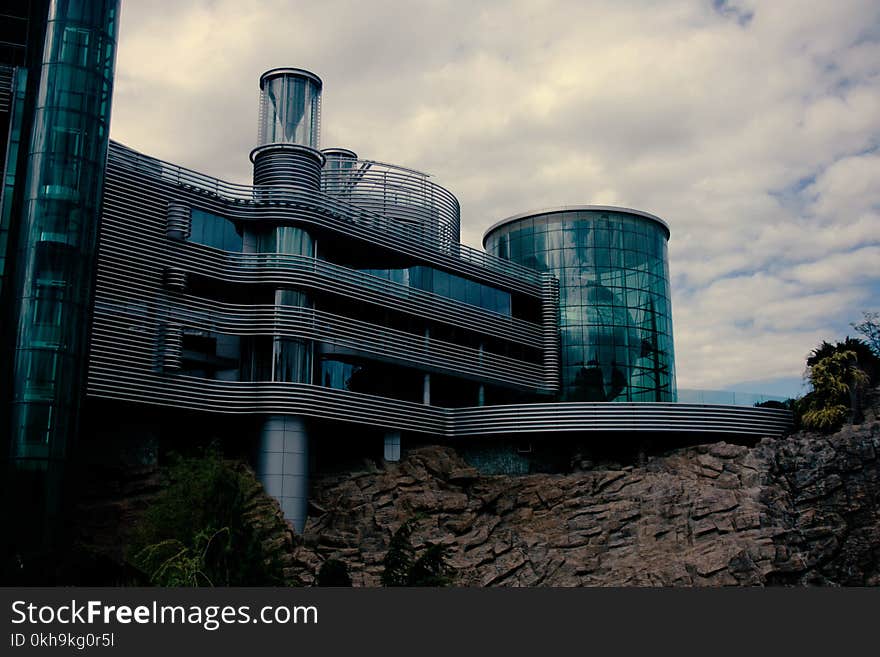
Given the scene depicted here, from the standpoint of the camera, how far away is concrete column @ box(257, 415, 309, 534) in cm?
5006

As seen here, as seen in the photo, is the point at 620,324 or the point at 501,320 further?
the point at 620,324

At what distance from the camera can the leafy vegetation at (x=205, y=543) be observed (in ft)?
97.9

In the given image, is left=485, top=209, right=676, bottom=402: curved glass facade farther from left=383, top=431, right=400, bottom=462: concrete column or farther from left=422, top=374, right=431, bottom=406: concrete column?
left=383, top=431, right=400, bottom=462: concrete column

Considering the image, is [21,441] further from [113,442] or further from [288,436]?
[288,436]

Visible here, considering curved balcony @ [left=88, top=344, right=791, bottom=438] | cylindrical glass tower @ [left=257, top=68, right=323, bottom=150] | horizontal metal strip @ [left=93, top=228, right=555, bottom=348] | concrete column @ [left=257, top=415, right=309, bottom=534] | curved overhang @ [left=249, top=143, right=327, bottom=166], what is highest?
cylindrical glass tower @ [left=257, top=68, right=323, bottom=150]

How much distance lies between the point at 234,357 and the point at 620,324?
35.5m

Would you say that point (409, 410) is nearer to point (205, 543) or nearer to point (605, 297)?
point (605, 297)

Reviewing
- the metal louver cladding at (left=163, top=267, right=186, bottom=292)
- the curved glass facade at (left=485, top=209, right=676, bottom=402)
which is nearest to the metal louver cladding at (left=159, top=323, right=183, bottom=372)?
the metal louver cladding at (left=163, top=267, right=186, bottom=292)

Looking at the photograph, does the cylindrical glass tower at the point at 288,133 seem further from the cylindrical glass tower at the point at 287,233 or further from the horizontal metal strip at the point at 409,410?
the horizontal metal strip at the point at 409,410

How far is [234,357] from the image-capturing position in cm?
5328

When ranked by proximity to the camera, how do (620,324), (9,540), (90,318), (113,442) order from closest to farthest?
(9,540) → (90,318) → (113,442) → (620,324)

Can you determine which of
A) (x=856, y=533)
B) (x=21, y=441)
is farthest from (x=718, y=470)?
(x=21, y=441)

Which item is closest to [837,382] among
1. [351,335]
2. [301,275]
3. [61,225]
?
[351,335]

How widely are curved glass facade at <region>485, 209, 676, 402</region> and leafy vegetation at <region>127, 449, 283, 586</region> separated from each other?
4308cm
